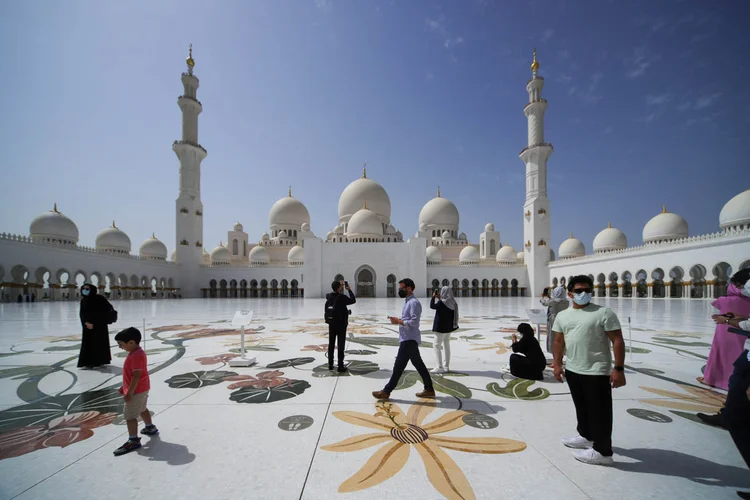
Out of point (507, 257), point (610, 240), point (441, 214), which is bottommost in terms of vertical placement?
point (507, 257)

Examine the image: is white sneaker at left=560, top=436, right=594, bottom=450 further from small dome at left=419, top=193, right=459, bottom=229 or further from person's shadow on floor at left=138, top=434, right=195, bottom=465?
small dome at left=419, top=193, right=459, bottom=229

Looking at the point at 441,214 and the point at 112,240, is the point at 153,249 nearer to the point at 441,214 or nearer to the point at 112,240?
the point at 112,240

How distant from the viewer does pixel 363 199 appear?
40312 millimetres

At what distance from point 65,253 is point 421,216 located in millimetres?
35967

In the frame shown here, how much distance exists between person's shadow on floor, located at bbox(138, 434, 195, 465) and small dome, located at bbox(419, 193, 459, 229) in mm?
43645

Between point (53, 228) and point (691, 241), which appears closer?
point (691, 241)

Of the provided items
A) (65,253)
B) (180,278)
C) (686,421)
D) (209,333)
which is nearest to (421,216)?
(180,278)

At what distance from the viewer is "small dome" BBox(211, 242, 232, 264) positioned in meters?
39.5

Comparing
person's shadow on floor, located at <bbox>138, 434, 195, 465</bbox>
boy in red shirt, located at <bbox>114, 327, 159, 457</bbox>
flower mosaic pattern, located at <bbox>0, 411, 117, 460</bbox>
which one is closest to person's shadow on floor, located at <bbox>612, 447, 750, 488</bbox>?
person's shadow on floor, located at <bbox>138, 434, 195, 465</bbox>

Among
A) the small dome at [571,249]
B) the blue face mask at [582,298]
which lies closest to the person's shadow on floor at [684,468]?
the blue face mask at [582,298]

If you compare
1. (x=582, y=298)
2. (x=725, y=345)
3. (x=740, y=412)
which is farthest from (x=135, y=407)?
(x=725, y=345)

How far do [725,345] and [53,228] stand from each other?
130ft

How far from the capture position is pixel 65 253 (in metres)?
24.0

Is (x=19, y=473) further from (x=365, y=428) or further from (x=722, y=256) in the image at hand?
(x=722, y=256)
